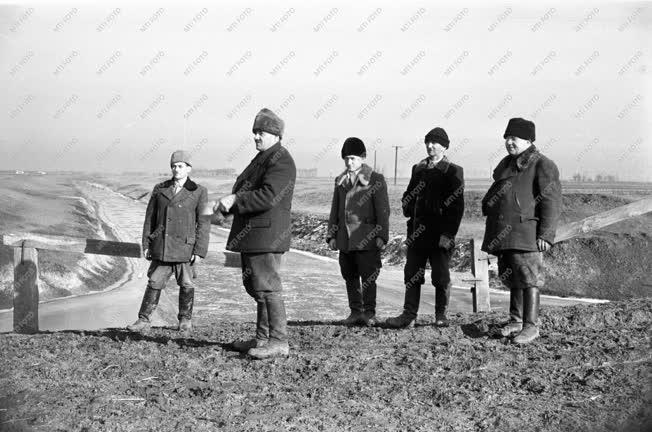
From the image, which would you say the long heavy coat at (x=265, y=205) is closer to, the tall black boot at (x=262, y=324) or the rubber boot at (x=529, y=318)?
the tall black boot at (x=262, y=324)

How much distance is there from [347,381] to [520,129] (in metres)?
2.63

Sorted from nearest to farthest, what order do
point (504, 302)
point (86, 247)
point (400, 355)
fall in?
point (400, 355), point (86, 247), point (504, 302)

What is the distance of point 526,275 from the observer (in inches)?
246

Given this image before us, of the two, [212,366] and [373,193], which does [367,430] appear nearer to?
[212,366]

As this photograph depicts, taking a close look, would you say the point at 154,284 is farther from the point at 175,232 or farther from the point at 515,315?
the point at 515,315

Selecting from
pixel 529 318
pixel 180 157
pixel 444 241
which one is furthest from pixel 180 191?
pixel 529 318

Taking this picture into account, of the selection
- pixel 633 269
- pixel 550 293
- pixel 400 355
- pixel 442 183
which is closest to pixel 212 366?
pixel 400 355

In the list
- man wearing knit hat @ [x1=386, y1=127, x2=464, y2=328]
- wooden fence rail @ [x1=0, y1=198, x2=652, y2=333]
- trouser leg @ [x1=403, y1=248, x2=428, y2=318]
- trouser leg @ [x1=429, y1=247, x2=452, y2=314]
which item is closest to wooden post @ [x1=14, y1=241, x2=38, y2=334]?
wooden fence rail @ [x1=0, y1=198, x2=652, y2=333]

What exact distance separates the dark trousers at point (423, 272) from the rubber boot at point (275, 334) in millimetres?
1597

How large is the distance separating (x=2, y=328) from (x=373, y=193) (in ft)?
27.0

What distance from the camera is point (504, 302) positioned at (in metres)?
14.8

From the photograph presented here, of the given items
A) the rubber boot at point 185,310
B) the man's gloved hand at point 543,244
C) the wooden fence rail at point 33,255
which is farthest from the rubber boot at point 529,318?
the rubber boot at point 185,310

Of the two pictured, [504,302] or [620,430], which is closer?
[620,430]

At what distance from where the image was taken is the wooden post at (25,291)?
317 inches
